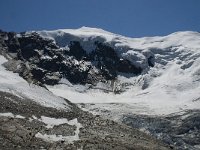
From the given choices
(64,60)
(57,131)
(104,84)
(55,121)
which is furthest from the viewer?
(64,60)

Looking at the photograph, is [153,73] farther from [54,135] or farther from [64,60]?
[54,135]

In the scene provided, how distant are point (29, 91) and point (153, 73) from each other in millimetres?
46157

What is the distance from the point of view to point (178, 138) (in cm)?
8788

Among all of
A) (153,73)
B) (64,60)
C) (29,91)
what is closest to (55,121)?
(29,91)

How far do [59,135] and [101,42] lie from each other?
7450 cm

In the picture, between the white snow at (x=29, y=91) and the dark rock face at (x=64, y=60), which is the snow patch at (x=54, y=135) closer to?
the white snow at (x=29, y=91)

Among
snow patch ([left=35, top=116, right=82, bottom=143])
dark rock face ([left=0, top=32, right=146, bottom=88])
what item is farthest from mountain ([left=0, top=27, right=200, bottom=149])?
snow patch ([left=35, top=116, right=82, bottom=143])

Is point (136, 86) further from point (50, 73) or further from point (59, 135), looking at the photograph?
point (59, 135)

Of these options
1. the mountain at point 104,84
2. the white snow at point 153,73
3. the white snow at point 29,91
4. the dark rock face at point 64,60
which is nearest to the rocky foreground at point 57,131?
the mountain at point 104,84

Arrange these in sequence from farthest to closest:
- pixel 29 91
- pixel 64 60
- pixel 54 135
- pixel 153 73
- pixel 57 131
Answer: pixel 64 60
pixel 153 73
pixel 29 91
pixel 57 131
pixel 54 135

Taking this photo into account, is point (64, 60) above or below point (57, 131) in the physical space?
above

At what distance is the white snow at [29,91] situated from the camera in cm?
8769

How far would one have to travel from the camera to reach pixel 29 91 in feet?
302

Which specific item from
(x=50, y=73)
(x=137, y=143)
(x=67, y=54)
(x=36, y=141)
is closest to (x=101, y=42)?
(x=67, y=54)
